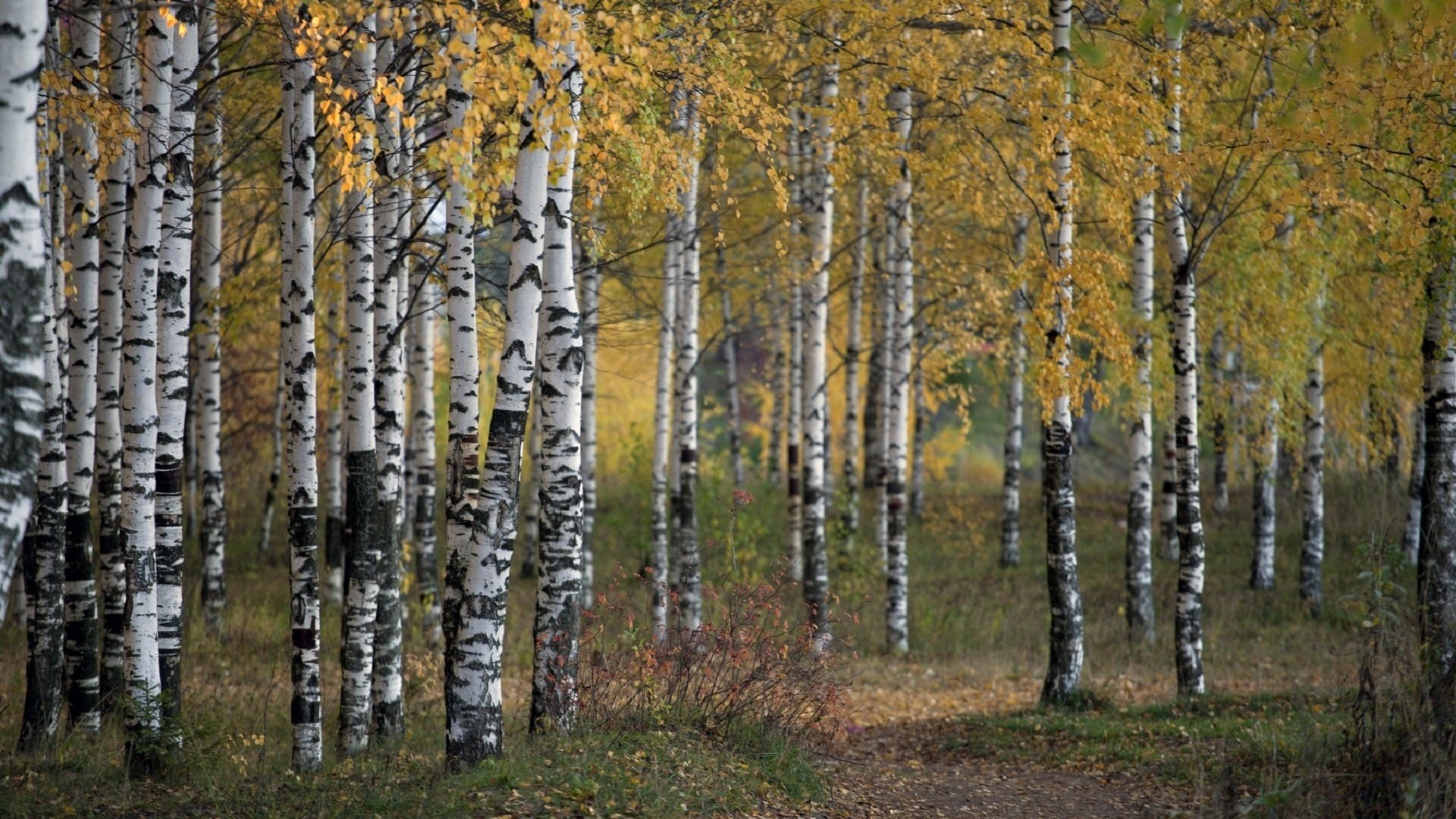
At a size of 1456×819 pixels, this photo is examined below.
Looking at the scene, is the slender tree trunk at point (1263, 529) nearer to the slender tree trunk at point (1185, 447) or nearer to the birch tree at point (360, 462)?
the slender tree trunk at point (1185, 447)

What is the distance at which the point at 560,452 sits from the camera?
6836 millimetres

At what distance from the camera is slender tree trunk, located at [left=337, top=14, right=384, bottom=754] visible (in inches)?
289

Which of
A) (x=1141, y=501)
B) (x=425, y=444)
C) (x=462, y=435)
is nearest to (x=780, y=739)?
(x=462, y=435)

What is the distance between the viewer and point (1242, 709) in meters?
9.84

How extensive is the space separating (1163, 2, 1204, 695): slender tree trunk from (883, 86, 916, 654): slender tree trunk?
11.2 ft

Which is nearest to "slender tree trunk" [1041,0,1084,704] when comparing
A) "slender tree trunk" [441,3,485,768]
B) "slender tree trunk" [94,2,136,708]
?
"slender tree trunk" [441,3,485,768]

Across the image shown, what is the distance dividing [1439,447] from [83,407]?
944 cm

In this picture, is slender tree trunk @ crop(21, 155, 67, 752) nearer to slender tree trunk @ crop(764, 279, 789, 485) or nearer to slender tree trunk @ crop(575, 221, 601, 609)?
slender tree trunk @ crop(575, 221, 601, 609)

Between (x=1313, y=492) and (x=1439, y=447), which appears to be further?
(x=1313, y=492)

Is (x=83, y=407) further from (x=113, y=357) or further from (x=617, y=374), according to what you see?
(x=617, y=374)

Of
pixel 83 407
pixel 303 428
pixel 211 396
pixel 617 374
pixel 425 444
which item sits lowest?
pixel 425 444

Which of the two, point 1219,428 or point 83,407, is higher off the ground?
point 1219,428

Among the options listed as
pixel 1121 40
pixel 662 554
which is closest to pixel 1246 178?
pixel 1121 40

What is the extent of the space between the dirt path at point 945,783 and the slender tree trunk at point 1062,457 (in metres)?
0.94
